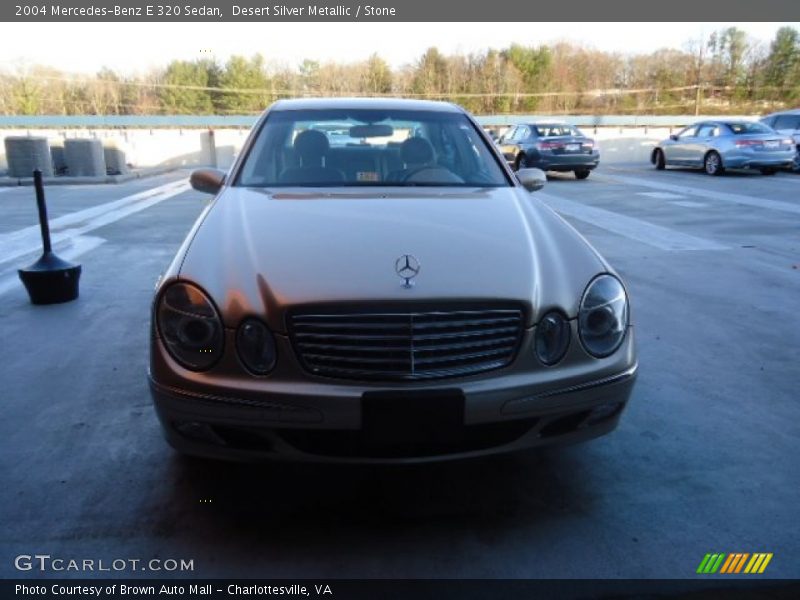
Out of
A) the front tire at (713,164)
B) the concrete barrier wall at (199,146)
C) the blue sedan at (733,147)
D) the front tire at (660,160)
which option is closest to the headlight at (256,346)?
the blue sedan at (733,147)

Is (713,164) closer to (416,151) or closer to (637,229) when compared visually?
(637,229)

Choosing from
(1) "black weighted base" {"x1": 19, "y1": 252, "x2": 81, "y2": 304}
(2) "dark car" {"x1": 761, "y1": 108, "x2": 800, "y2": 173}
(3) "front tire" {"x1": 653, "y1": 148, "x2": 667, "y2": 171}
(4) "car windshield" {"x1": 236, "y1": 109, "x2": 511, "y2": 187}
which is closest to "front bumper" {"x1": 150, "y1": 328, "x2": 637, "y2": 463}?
(4) "car windshield" {"x1": 236, "y1": 109, "x2": 511, "y2": 187}

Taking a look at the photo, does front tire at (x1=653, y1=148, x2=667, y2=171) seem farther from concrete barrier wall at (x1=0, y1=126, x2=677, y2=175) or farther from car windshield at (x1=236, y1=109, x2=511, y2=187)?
car windshield at (x1=236, y1=109, x2=511, y2=187)

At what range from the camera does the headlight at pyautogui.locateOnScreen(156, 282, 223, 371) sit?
2197 mm

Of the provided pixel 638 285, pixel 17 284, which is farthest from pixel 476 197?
pixel 17 284

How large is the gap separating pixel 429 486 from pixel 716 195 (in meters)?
11.7

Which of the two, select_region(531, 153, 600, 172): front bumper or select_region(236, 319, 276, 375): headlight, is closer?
select_region(236, 319, 276, 375): headlight

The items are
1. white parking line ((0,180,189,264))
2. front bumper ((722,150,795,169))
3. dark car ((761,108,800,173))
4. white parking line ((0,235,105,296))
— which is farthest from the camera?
dark car ((761,108,800,173))

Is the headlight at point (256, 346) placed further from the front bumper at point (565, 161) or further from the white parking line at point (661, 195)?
the front bumper at point (565, 161)

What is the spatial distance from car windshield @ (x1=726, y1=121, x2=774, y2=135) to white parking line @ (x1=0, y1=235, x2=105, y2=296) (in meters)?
14.7

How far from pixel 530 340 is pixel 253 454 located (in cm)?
101

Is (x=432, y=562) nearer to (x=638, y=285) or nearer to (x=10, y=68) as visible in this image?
(x=638, y=285)

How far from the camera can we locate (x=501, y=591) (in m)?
2.02

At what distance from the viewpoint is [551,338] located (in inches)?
89.1
